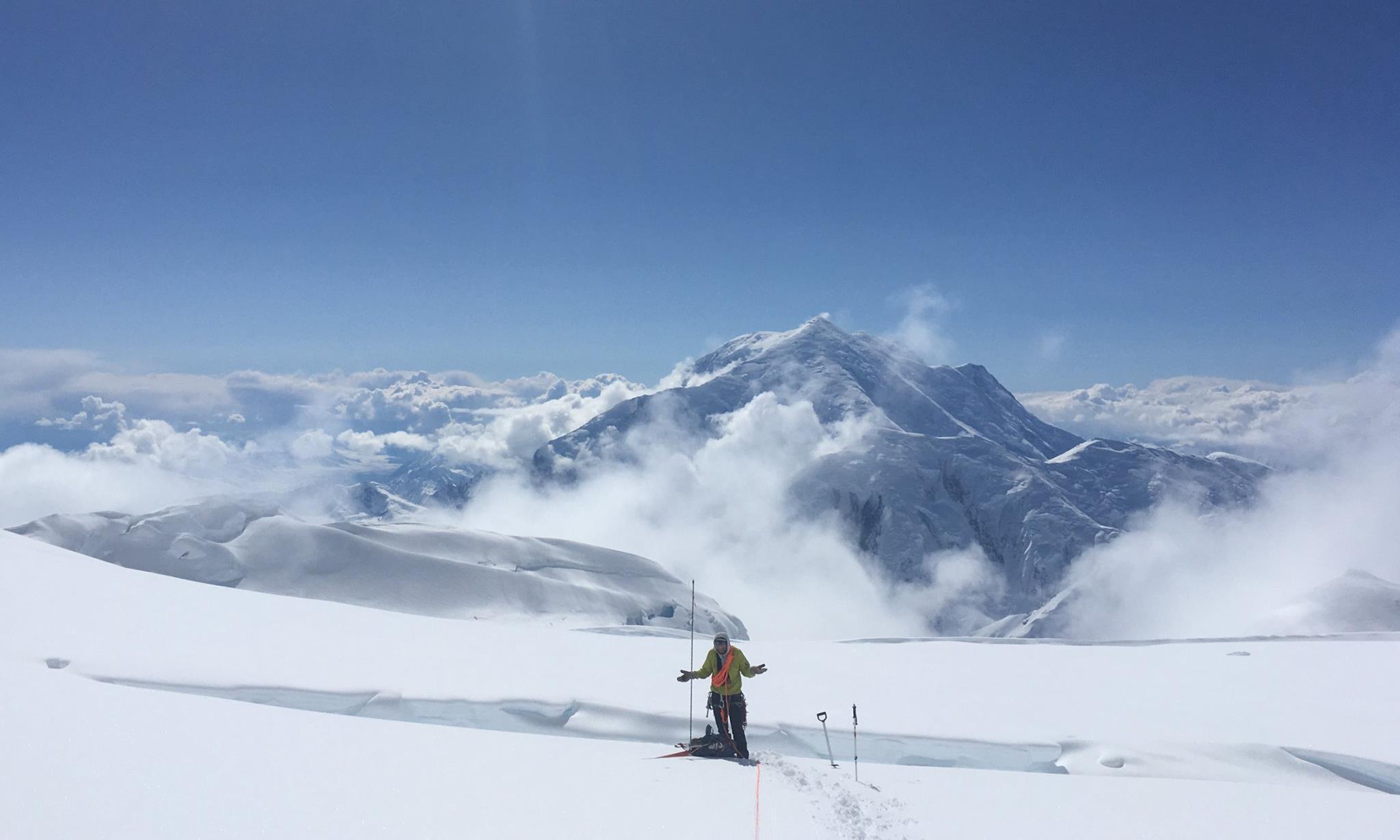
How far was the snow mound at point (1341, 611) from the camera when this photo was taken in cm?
8225

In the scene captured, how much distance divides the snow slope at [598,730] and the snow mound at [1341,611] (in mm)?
72135

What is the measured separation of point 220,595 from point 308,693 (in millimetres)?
11020

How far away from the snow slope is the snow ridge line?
0.05 meters

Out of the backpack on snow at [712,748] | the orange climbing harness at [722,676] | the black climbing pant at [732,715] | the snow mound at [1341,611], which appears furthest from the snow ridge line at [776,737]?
the snow mound at [1341,611]

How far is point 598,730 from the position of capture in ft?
52.5

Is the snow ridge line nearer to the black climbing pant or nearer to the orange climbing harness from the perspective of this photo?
the black climbing pant

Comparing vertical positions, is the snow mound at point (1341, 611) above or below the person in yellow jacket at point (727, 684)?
above

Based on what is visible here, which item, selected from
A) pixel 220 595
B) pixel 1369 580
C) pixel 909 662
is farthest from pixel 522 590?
pixel 1369 580

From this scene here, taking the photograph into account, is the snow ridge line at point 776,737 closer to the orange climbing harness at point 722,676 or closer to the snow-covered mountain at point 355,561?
Result: the orange climbing harness at point 722,676

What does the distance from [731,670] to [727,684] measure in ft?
0.81

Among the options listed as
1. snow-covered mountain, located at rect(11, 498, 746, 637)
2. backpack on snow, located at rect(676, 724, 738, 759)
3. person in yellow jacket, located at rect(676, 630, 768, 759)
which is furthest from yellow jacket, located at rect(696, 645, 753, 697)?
snow-covered mountain, located at rect(11, 498, 746, 637)

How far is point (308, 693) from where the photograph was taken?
52.3 ft

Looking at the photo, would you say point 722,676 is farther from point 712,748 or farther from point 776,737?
point 776,737

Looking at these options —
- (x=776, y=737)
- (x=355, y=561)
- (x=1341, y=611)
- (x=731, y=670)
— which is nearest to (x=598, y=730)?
(x=776, y=737)
